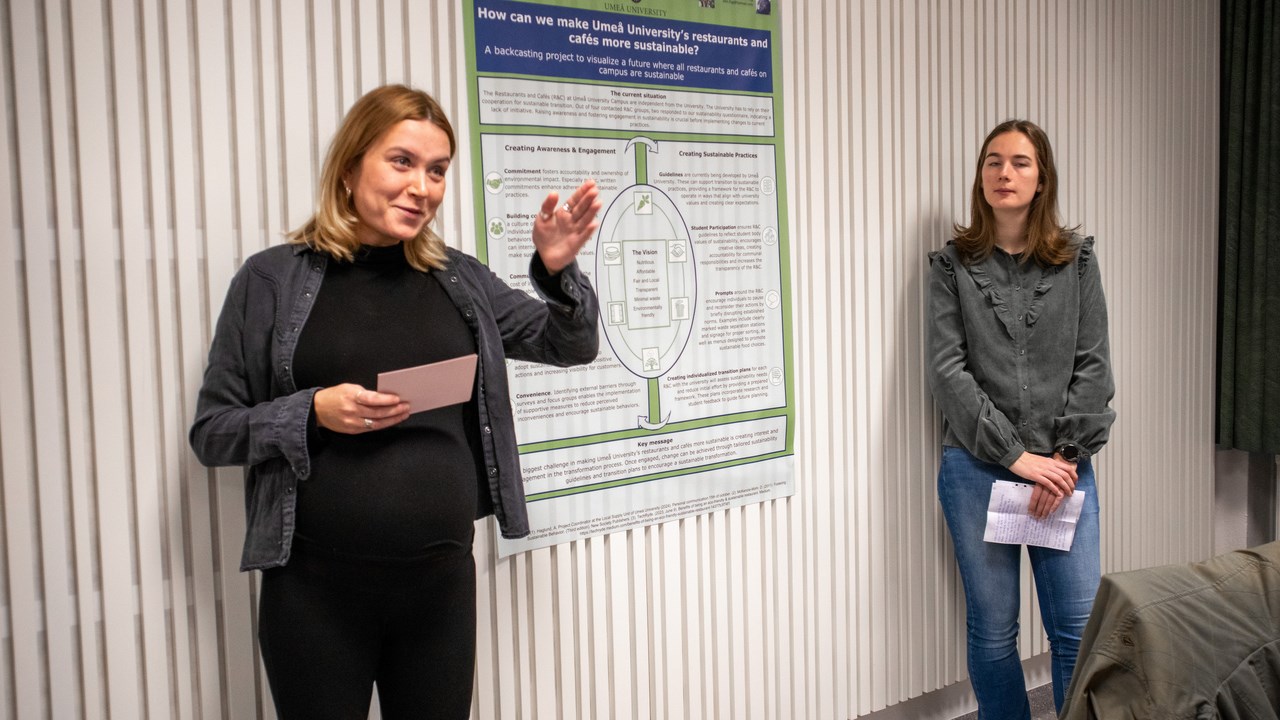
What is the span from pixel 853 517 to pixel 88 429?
2.22 m

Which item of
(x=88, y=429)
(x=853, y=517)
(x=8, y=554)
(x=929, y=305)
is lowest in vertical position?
(x=853, y=517)

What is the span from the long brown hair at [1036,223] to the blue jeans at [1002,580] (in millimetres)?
628

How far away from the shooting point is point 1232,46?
4.02 meters

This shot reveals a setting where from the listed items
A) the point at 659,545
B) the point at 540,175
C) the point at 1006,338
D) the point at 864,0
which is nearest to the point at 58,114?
the point at 540,175

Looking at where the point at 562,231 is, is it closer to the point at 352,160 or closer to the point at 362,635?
the point at 352,160

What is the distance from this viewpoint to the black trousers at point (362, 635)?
1.74 metres

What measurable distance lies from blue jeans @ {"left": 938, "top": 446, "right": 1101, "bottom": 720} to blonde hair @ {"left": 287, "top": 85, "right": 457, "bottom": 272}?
1.91 m

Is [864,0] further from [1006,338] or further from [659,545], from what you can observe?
[659,545]

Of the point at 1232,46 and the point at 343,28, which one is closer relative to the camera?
the point at 343,28

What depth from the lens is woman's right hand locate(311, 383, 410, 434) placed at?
1649 mm

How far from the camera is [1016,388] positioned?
2.85 metres

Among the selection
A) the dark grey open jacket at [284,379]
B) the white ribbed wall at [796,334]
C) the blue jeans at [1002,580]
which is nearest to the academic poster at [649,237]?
the white ribbed wall at [796,334]

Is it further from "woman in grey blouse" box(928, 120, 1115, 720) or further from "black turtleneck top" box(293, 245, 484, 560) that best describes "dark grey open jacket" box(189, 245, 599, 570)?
"woman in grey blouse" box(928, 120, 1115, 720)

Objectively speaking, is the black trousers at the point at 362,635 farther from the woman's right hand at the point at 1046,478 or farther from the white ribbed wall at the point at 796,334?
the woman's right hand at the point at 1046,478
